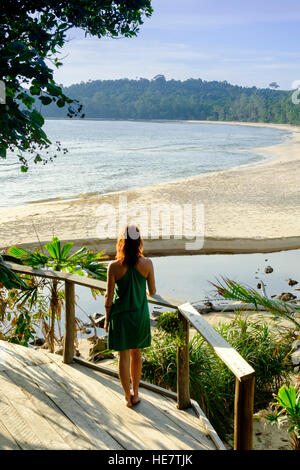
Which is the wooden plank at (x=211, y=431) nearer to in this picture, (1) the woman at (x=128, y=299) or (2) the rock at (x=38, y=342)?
(1) the woman at (x=128, y=299)

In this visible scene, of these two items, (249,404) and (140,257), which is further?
(140,257)

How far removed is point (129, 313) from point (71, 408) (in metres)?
0.88

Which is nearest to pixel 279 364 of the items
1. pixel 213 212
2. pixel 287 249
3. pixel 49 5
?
pixel 49 5

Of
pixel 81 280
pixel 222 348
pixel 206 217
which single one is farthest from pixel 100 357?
pixel 206 217

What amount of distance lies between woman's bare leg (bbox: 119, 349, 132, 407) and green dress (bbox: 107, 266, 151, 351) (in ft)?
0.37

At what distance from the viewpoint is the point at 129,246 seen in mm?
3725

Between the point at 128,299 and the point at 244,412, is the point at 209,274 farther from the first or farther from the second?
the point at 244,412

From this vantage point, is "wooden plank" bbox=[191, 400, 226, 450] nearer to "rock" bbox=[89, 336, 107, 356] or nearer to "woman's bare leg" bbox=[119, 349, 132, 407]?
"woman's bare leg" bbox=[119, 349, 132, 407]

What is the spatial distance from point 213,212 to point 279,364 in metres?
15.7

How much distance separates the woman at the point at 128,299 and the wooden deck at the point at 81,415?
252 millimetres

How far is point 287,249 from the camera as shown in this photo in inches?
666

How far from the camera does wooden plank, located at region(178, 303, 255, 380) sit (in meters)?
2.63

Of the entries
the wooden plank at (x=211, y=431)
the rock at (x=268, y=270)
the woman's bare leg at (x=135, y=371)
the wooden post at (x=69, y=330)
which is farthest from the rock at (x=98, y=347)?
the rock at (x=268, y=270)
